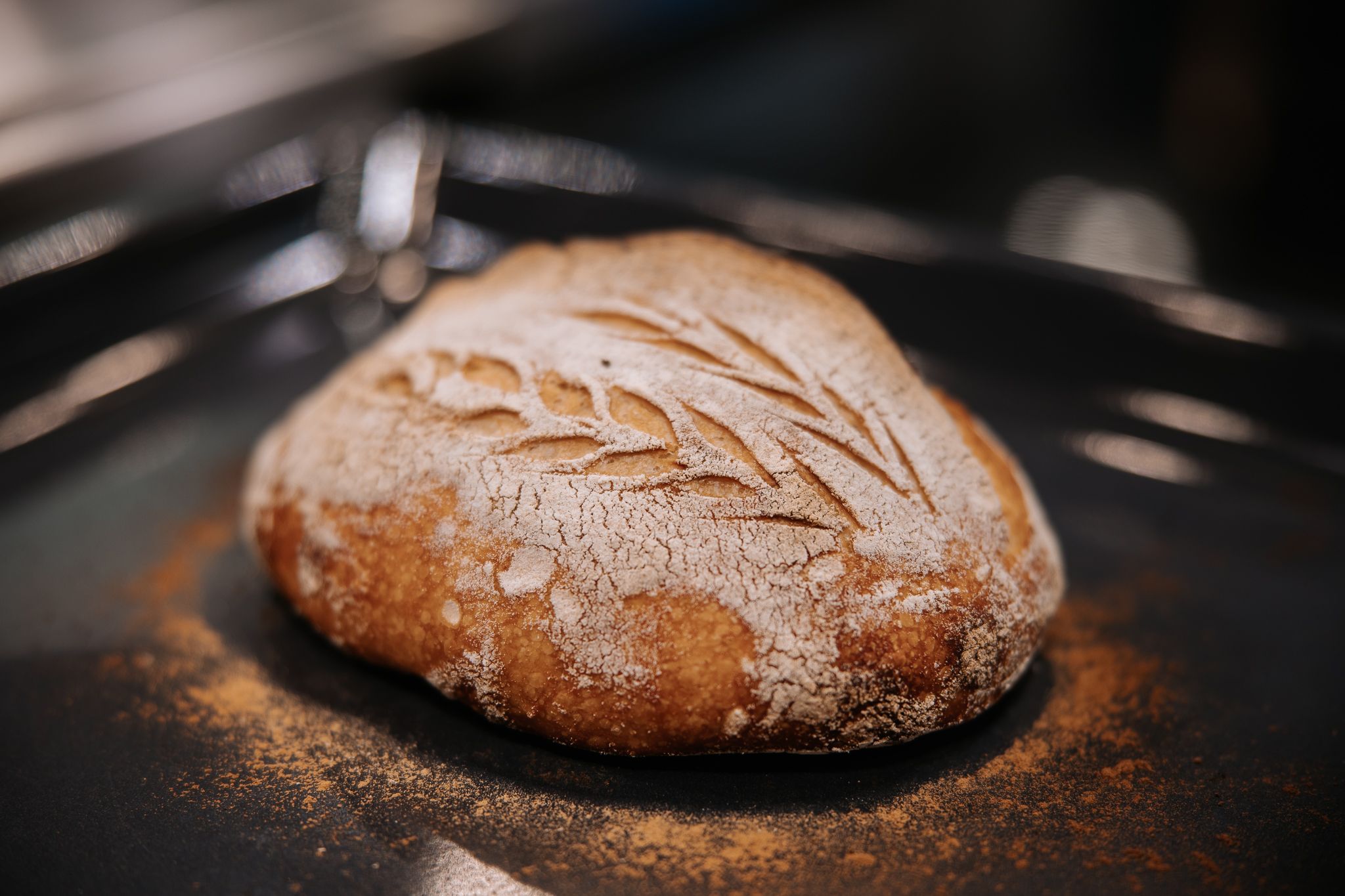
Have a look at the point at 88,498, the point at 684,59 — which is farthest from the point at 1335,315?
the point at 684,59

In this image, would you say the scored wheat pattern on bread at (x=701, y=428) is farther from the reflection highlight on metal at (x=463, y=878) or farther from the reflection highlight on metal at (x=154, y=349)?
the reflection highlight on metal at (x=154, y=349)

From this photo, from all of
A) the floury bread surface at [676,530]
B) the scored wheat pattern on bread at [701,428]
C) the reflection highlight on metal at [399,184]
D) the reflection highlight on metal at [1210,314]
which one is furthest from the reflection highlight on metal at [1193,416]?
the reflection highlight on metal at [399,184]

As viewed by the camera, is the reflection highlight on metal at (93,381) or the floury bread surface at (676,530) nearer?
the floury bread surface at (676,530)

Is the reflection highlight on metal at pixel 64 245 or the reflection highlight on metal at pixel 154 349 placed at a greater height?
the reflection highlight on metal at pixel 64 245

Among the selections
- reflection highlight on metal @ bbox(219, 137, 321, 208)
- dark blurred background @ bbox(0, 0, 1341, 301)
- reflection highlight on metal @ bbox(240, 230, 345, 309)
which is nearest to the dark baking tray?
reflection highlight on metal @ bbox(240, 230, 345, 309)

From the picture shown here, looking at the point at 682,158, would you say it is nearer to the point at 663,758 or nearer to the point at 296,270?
the point at 296,270

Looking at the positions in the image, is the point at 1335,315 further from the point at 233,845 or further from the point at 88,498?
the point at 88,498

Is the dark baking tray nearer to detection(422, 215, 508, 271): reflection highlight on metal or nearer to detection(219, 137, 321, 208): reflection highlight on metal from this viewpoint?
detection(219, 137, 321, 208): reflection highlight on metal
